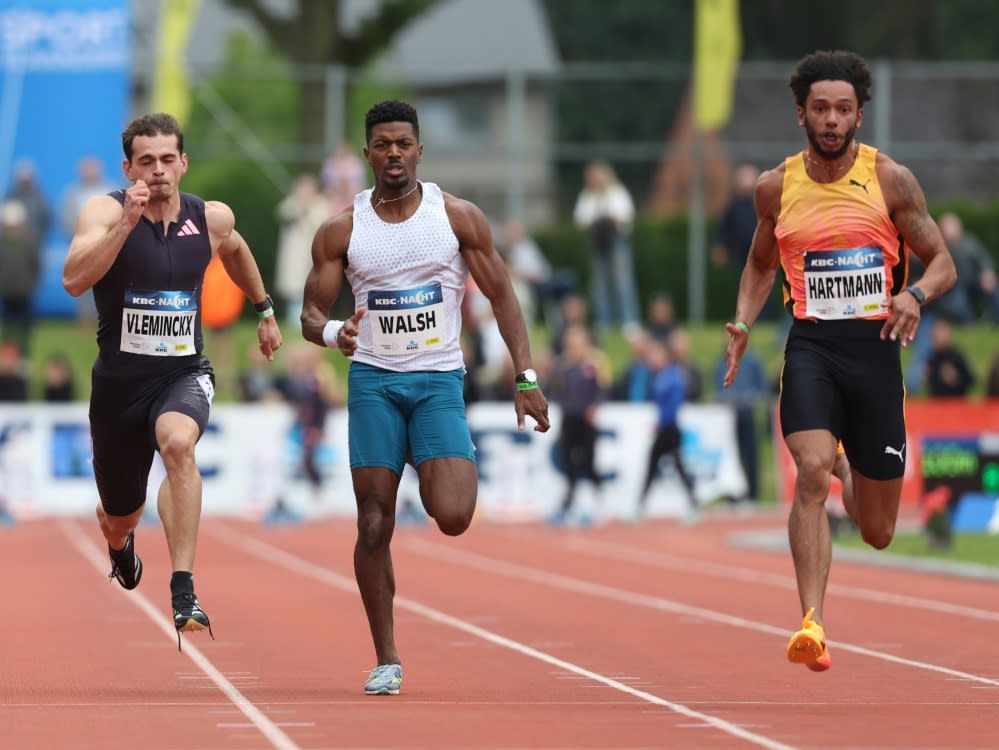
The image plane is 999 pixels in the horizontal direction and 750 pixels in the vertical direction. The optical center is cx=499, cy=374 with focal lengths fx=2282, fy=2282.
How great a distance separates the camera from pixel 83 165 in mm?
27438

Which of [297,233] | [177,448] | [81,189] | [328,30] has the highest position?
[328,30]

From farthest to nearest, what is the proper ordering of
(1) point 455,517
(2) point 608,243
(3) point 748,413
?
(2) point 608,243
(3) point 748,413
(1) point 455,517

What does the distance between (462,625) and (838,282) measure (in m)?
4.30

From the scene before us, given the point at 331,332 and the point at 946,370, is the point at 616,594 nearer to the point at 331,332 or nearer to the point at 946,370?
the point at 331,332

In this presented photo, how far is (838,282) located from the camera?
10.1m

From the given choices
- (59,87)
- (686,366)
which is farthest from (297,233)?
(686,366)

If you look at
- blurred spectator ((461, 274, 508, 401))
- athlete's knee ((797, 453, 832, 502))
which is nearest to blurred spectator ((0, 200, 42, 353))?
blurred spectator ((461, 274, 508, 401))

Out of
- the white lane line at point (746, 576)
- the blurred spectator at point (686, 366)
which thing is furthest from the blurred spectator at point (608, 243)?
the white lane line at point (746, 576)

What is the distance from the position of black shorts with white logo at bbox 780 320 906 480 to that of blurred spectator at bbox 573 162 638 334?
19.3m

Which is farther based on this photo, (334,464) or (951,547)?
(334,464)

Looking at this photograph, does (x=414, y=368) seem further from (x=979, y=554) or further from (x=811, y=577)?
(x=979, y=554)

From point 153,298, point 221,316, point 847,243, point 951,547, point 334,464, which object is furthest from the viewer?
point 221,316

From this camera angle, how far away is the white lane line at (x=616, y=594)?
11245mm

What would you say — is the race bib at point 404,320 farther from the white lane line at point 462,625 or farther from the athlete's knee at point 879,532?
the athlete's knee at point 879,532
